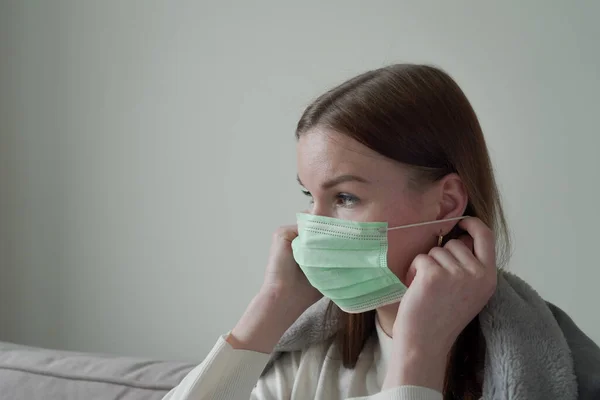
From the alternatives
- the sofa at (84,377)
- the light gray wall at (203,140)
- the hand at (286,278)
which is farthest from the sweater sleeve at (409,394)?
the light gray wall at (203,140)

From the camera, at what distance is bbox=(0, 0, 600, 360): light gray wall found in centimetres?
162

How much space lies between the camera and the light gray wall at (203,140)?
1621mm

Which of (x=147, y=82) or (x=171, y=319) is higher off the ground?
(x=147, y=82)

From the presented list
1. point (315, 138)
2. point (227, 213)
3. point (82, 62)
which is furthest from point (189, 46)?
point (315, 138)

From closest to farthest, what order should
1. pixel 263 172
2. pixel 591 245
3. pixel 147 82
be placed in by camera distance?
1. pixel 591 245
2. pixel 263 172
3. pixel 147 82

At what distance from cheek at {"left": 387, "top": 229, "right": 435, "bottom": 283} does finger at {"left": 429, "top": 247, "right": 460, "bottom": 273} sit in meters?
0.06

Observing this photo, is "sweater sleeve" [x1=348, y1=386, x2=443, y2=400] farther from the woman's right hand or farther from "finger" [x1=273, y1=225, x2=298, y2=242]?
"finger" [x1=273, y1=225, x2=298, y2=242]

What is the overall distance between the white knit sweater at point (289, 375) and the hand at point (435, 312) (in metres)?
0.18

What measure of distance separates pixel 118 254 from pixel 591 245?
1.58m

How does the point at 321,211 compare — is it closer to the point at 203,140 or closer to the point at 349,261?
the point at 349,261

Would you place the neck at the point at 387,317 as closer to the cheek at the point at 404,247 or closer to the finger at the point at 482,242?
the cheek at the point at 404,247

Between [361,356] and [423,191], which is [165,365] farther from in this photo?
[423,191]

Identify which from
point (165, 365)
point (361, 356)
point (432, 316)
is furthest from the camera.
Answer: point (165, 365)

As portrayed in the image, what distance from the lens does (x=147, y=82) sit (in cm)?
Result: 215
